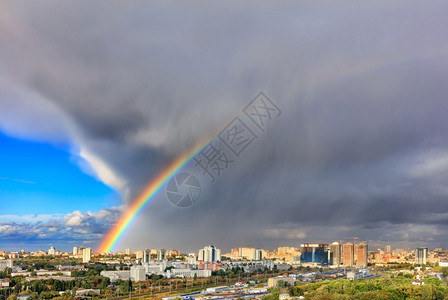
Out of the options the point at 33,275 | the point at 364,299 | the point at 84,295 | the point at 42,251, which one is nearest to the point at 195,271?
the point at 33,275

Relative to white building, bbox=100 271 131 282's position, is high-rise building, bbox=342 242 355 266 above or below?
below

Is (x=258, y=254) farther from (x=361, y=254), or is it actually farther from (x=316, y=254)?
(x=361, y=254)

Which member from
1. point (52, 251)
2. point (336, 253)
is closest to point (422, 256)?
point (336, 253)

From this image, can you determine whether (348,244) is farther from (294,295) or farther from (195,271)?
(294,295)

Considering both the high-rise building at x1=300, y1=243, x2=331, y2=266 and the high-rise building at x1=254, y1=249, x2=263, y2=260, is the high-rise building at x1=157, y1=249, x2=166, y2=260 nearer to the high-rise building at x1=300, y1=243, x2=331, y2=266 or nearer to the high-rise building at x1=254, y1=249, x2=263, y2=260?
the high-rise building at x1=254, y1=249, x2=263, y2=260

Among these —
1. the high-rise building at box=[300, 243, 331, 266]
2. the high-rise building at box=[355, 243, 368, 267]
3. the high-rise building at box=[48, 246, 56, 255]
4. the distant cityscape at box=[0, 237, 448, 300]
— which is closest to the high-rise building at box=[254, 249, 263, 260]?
the distant cityscape at box=[0, 237, 448, 300]

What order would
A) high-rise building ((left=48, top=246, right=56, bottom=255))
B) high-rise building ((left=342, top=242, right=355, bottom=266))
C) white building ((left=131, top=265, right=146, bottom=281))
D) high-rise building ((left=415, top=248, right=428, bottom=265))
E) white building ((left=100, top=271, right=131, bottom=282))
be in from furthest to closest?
high-rise building ((left=48, top=246, right=56, bottom=255)) < high-rise building ((left=342, top=242, right=355, bottom=266)) < high-rise building ((left=415, top=248, right=428, bottom=265)) < white building ((left=131, top=265, right=146, bottom=281)) < white building ((left=100, top=271, right=131, bottom=282))

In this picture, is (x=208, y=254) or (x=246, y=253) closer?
(x=208, y=254)
